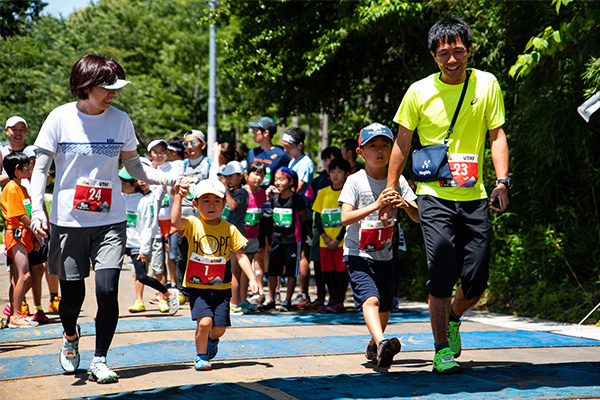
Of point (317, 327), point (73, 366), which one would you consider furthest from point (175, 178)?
point (317, 327)

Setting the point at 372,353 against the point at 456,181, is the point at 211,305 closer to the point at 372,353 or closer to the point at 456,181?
the point at 372,353

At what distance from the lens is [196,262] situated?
5.03 metres

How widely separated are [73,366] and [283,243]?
4035 millimetres

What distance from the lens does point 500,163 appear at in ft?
15.0

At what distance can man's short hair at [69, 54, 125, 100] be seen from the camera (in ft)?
14.8

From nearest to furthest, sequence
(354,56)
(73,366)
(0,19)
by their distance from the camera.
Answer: (73,366) → (0,19) → (354,56)

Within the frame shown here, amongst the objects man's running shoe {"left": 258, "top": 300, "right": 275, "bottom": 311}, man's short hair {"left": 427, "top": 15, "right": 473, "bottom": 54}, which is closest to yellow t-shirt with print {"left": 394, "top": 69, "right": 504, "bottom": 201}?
man's short hair {"left": 427, "top": 15, "right": 473, "bottom": 54}

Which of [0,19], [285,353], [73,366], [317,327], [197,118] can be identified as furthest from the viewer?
[197,118]

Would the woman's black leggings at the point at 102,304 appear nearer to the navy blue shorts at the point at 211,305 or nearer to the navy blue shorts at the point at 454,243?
the navy blue shorts at the point at 211,305

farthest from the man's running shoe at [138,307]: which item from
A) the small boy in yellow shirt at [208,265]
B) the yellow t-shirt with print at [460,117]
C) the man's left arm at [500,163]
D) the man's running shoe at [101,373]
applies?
the man's left arm at [500,163]

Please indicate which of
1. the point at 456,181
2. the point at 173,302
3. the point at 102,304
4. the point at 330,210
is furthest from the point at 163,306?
the point at 456,181

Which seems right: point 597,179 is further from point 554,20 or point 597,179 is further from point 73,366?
point 73,366

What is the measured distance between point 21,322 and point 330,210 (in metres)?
3.47

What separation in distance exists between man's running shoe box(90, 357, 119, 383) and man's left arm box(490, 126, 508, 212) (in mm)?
2680
